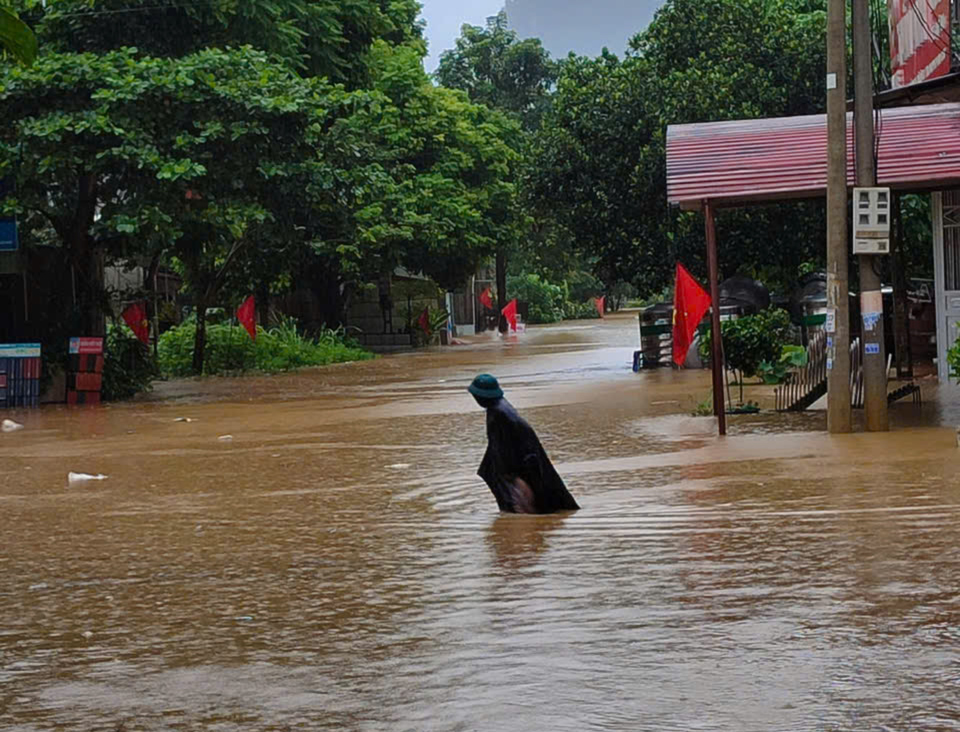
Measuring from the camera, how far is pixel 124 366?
27250mm

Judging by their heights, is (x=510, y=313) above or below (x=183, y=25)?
below

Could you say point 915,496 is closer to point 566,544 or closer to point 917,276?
point 566,544

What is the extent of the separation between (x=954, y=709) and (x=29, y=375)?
872 inches

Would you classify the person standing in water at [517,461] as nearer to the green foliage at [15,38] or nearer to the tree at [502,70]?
the green foliage at [15,38]

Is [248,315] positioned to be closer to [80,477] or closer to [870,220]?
[80,477]

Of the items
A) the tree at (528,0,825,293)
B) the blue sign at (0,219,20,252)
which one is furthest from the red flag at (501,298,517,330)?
the blue sign at (0,219,20,252)

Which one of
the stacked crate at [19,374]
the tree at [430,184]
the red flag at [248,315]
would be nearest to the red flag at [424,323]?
the tree at [430,184]

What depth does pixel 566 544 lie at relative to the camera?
31.4 feet

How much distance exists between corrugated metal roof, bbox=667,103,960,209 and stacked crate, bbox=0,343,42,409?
12.4m

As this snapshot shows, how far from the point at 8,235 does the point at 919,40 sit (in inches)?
591

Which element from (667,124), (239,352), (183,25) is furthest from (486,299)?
(183,25)

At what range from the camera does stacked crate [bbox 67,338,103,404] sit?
26.0m

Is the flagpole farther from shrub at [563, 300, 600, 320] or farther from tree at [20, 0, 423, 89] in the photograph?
shrub at [563, 300, 600, 320]

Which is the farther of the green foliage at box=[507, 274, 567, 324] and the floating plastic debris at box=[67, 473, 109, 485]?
the green foliage at box=[507, 274, 567, 324]
